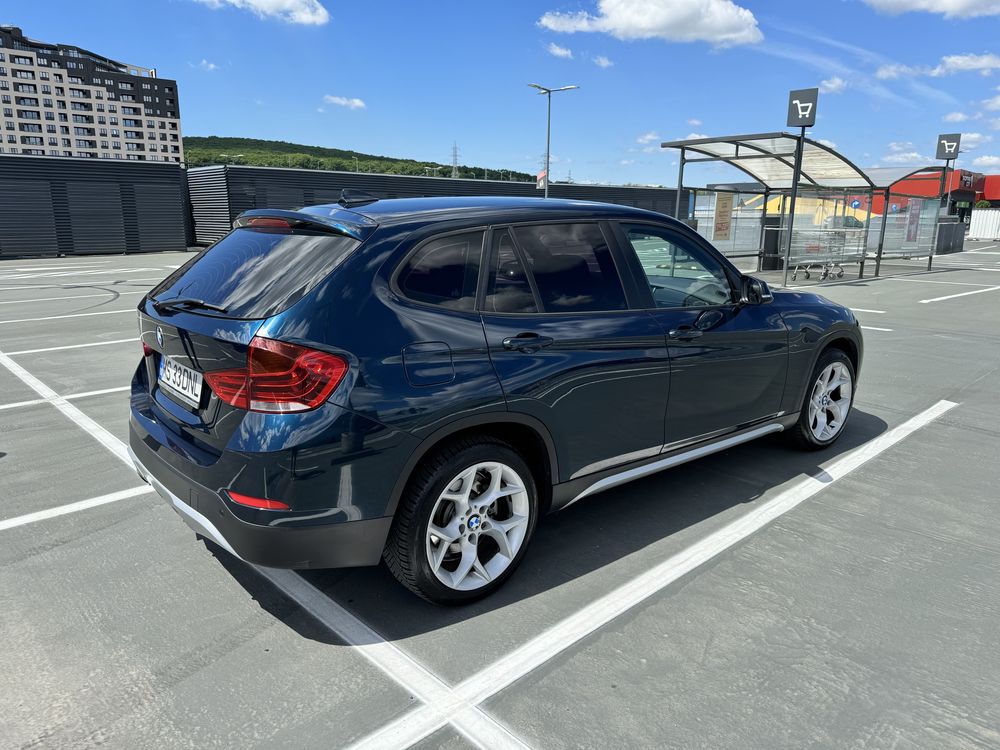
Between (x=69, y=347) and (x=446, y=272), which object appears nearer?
(x=446, y=272)

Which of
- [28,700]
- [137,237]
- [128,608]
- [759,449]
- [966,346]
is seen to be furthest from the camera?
[137,237]

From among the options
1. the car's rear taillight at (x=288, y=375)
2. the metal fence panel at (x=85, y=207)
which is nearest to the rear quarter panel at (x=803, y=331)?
the car's rear taillight at (x=288, y=375)

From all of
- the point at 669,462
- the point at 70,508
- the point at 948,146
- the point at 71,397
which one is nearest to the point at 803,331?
the point at 669,462

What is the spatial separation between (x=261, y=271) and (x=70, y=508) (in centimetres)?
214

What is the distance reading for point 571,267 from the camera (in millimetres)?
3180

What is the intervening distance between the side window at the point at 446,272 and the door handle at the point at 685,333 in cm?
115

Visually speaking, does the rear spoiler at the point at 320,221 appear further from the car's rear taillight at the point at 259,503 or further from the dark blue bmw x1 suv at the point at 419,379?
the car's rear taillight at the point at 259,503

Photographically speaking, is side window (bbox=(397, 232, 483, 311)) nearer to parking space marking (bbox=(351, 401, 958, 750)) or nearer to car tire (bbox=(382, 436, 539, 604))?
car tire (bbox=(382, 436, 539, 604))

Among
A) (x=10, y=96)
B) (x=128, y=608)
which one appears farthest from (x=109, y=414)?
(x=10, y=96)

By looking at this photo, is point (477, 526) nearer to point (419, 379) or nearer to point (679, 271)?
point (419, 379)

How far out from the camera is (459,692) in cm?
238

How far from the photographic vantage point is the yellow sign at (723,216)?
18.9 meters

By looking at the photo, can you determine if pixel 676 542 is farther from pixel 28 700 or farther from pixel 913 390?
pixel 913 390

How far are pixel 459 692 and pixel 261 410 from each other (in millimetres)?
1193
